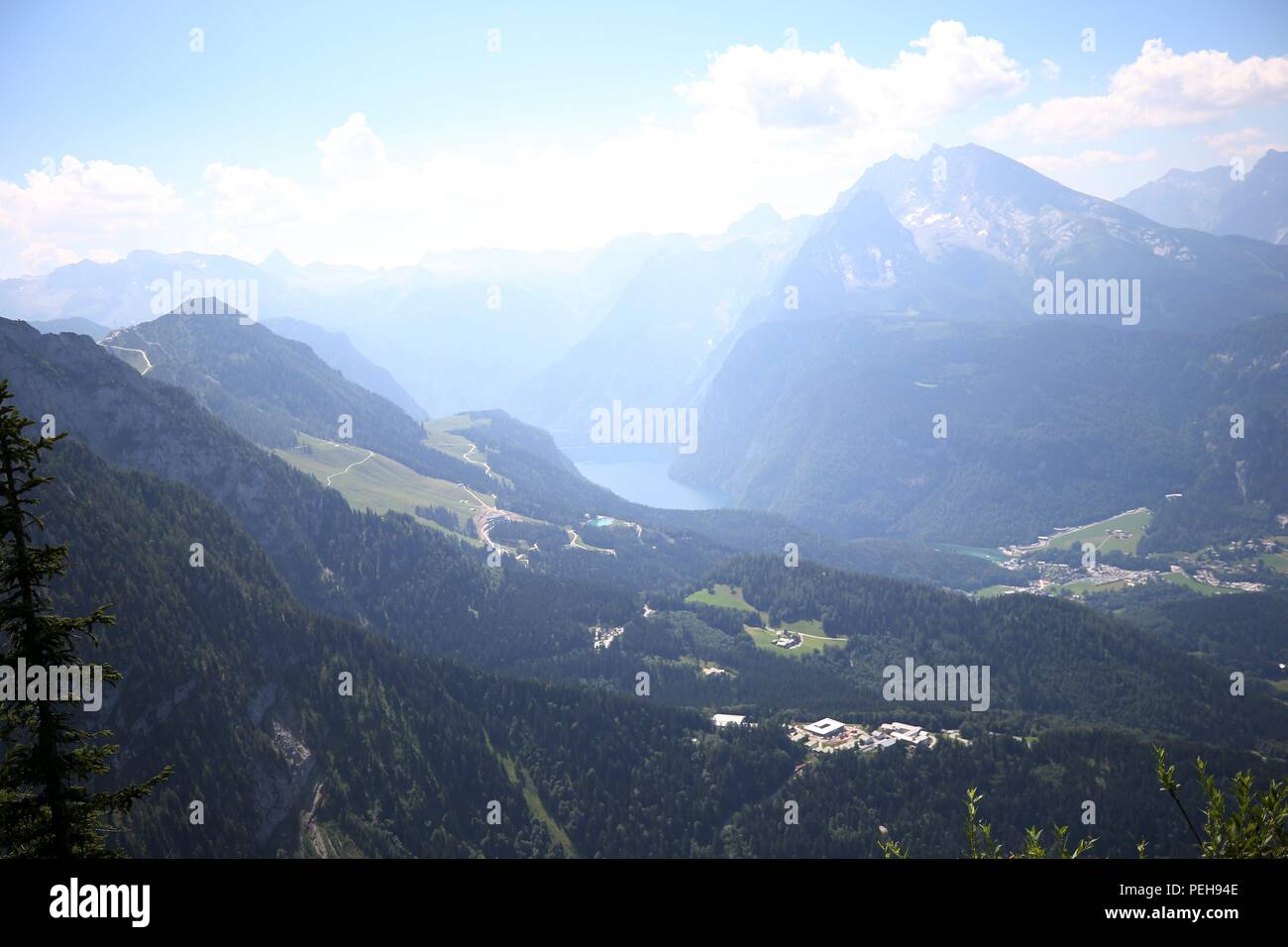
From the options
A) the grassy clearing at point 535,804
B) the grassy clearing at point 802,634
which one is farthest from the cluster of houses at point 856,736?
the grassy clearing at point 802,634

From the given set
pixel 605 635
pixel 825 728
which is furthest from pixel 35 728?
pixel 605 635

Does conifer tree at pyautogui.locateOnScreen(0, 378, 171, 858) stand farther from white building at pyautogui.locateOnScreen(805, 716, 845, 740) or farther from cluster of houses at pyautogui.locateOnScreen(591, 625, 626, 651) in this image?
cluster of houses at pyautogui.locateOnScreen(591, 625, 626, 651)

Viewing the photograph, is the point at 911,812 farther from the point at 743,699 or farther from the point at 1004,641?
the point at 1004,641

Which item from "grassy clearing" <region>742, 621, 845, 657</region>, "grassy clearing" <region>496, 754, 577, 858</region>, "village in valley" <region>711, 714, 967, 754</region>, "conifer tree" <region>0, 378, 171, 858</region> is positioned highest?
"conifer tree" <region>0, 378, 171, 858</region>

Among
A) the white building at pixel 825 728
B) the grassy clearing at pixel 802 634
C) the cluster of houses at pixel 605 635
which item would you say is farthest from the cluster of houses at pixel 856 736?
the cluster of houses at pixel 605 635

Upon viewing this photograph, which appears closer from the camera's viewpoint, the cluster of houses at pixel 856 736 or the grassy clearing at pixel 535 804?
the grassy clearing at pixel 535 804

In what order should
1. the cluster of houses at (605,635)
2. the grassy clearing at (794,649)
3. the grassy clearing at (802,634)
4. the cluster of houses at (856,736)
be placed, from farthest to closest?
the grassy clearing at (802,634)
the grassy clearing at (794,649)
the cluster of houses at (605,635)
the cluster of houses at (856,736)

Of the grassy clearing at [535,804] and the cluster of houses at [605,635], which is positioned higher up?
the cluster of houses at [605,635]

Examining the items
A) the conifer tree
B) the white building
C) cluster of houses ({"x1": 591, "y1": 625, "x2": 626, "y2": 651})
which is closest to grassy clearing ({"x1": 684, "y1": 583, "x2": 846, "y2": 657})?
cluster of houses ({"x1": 591, "y1": 625, "x2": 626, "y2": 651})

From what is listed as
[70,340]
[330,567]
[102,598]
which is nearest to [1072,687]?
[330,567]

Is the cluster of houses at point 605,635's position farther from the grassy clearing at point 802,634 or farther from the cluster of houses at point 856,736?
the cluster of houses at point 856,736

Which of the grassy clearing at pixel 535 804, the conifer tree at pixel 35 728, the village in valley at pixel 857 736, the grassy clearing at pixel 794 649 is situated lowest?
the grassy clearing at pixel 535 804

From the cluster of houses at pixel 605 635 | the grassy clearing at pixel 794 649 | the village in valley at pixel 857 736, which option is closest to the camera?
the village in valley at pixel 857 736

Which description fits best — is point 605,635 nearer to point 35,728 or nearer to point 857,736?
point 857,736
